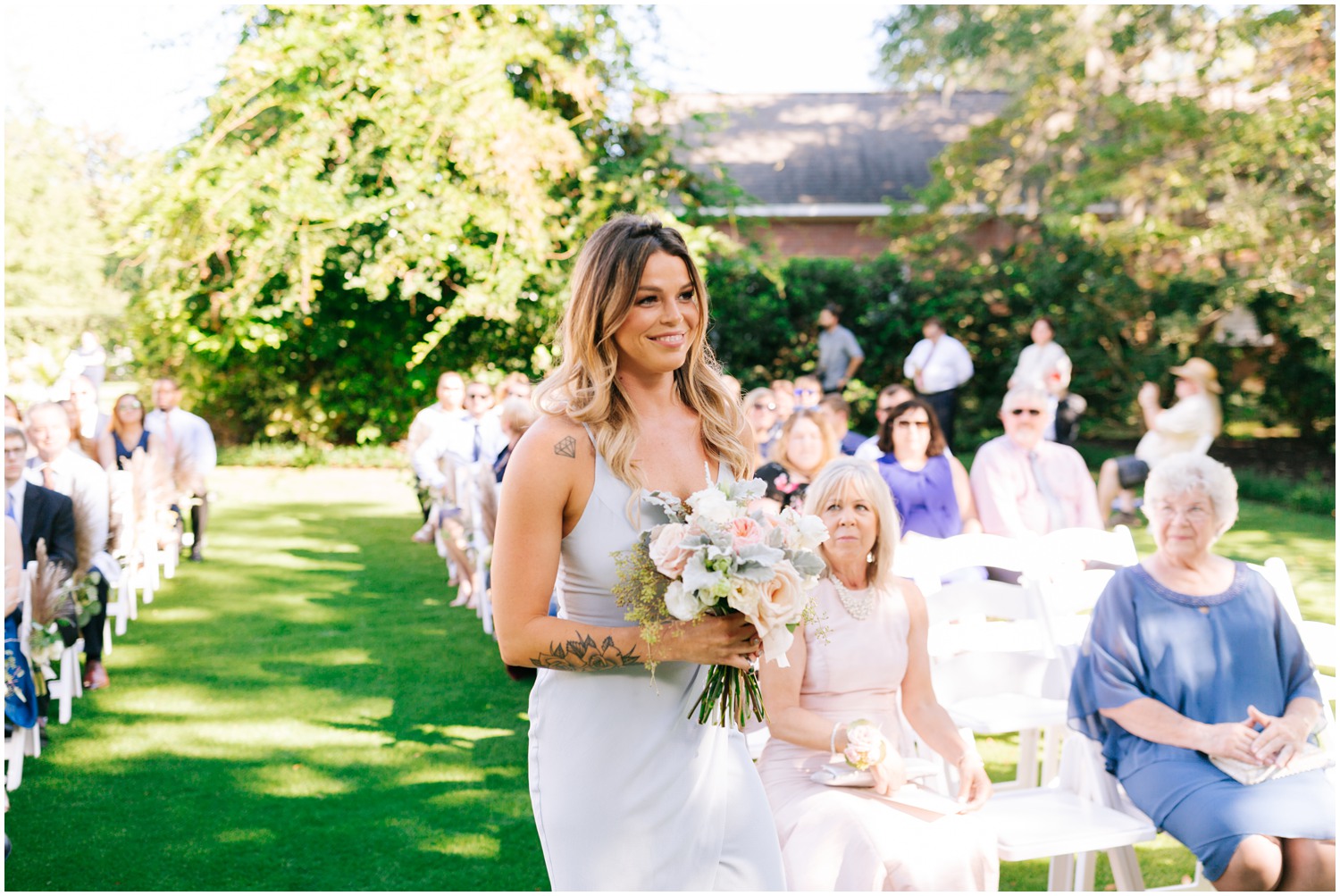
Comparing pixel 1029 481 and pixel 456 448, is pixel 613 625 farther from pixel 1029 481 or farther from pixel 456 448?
pixel 456 448

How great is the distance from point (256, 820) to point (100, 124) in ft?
41.8

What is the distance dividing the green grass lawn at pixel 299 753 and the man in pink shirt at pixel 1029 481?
1.76 metres

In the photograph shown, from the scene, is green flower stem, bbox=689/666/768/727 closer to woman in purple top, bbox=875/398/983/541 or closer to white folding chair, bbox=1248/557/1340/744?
white folding chair, bbox=1248/557/1340/744

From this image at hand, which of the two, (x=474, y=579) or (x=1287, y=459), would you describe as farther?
(x=1287, y=459)

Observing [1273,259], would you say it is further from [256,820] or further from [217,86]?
[256,820]

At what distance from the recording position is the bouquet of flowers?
1977mm

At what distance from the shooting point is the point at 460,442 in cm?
944

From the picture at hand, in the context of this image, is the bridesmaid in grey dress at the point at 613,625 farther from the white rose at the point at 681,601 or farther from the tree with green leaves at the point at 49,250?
the tree with green leaves at the point at 49,250

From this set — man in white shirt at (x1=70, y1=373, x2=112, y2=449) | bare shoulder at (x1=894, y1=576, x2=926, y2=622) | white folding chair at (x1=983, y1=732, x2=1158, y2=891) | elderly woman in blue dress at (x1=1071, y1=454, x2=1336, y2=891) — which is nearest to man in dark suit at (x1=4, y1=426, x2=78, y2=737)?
man in white shirt at (x1=70, y1=373, x2=112, y2=449)

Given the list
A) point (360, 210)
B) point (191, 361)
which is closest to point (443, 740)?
point (360, 210)

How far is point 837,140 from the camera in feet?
86.7

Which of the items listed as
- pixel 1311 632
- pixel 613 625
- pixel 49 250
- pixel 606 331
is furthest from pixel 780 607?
pixel 49 250

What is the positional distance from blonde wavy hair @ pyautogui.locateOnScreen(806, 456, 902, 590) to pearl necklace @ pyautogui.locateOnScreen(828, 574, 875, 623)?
53mm

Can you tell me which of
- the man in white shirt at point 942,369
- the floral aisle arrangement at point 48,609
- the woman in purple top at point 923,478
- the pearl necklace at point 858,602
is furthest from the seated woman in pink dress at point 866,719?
the man in white shirt at point 942,369
